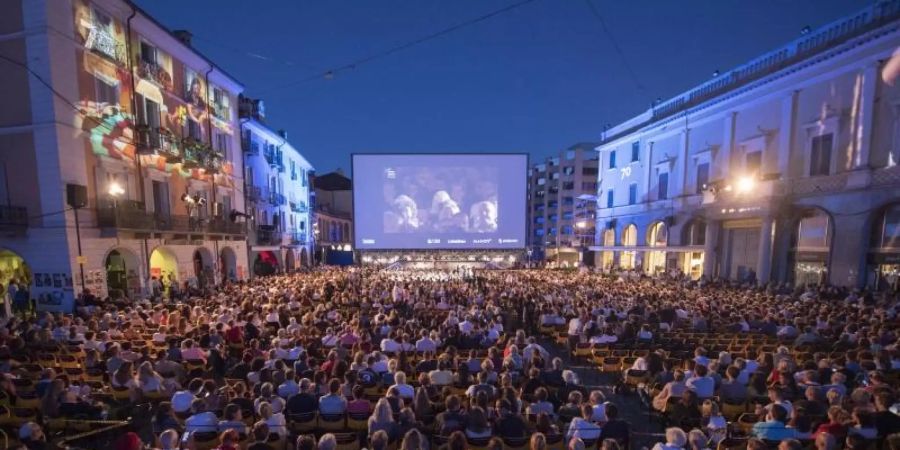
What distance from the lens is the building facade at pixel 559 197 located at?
67.1 metres

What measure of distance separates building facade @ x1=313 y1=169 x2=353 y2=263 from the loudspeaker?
34.9 m

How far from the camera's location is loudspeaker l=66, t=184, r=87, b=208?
1457cm

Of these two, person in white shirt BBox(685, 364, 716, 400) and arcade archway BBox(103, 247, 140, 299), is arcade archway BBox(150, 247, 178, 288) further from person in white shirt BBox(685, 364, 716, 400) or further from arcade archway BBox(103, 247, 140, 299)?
person in white shirt BBox(685, 364, 716, 400)

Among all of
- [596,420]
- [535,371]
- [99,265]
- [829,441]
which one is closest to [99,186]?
[99,265]

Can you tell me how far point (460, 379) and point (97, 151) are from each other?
18.5m

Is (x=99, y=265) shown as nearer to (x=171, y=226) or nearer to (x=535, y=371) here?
(x=171, y=226)

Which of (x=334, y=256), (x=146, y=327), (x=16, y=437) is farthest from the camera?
(x=334, y=256)

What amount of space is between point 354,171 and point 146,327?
1542 cm

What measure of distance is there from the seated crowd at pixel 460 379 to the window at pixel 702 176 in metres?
15.8

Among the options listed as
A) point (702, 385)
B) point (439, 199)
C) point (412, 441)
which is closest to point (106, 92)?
point (439, 199)

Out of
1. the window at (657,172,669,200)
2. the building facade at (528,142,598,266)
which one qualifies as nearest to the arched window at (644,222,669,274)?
the window at (657,172,669,200)

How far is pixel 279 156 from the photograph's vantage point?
38.1 m

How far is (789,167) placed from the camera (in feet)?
71.7

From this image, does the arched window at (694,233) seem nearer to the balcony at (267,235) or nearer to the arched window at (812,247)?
the arched window at (812,247)
